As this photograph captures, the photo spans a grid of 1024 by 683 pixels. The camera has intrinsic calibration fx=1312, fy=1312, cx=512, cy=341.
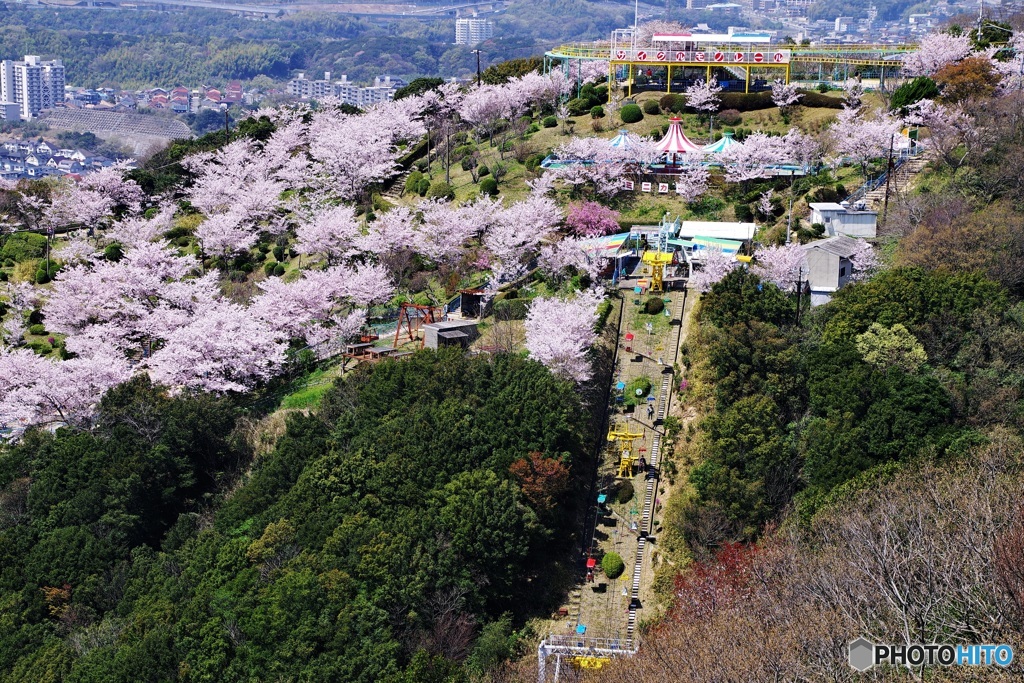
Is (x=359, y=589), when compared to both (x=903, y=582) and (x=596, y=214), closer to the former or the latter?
(x=903, y=582)

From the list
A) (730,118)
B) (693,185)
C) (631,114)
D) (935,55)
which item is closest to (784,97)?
(730,118)

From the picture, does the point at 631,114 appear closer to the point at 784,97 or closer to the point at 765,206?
the point at 784,97

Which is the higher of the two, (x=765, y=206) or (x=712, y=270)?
(x=765, y=206)

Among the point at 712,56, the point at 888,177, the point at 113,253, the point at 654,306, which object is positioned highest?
the point at 712,56

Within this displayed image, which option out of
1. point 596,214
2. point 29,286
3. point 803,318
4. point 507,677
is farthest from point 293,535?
point 29,286

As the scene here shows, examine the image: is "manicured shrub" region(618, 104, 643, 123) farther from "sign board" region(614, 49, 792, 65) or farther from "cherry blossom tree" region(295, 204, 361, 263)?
"cherry blossom tree" region(295, 204, 361, 263)

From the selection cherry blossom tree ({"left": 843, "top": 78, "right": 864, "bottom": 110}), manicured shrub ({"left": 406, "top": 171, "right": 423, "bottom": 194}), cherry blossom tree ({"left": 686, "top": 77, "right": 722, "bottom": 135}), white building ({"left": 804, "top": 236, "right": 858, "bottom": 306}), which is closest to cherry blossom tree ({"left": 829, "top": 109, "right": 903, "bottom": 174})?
cherry blossom tree ({"left": 843, "top": 78, "right": 864, "bottom": 110})
